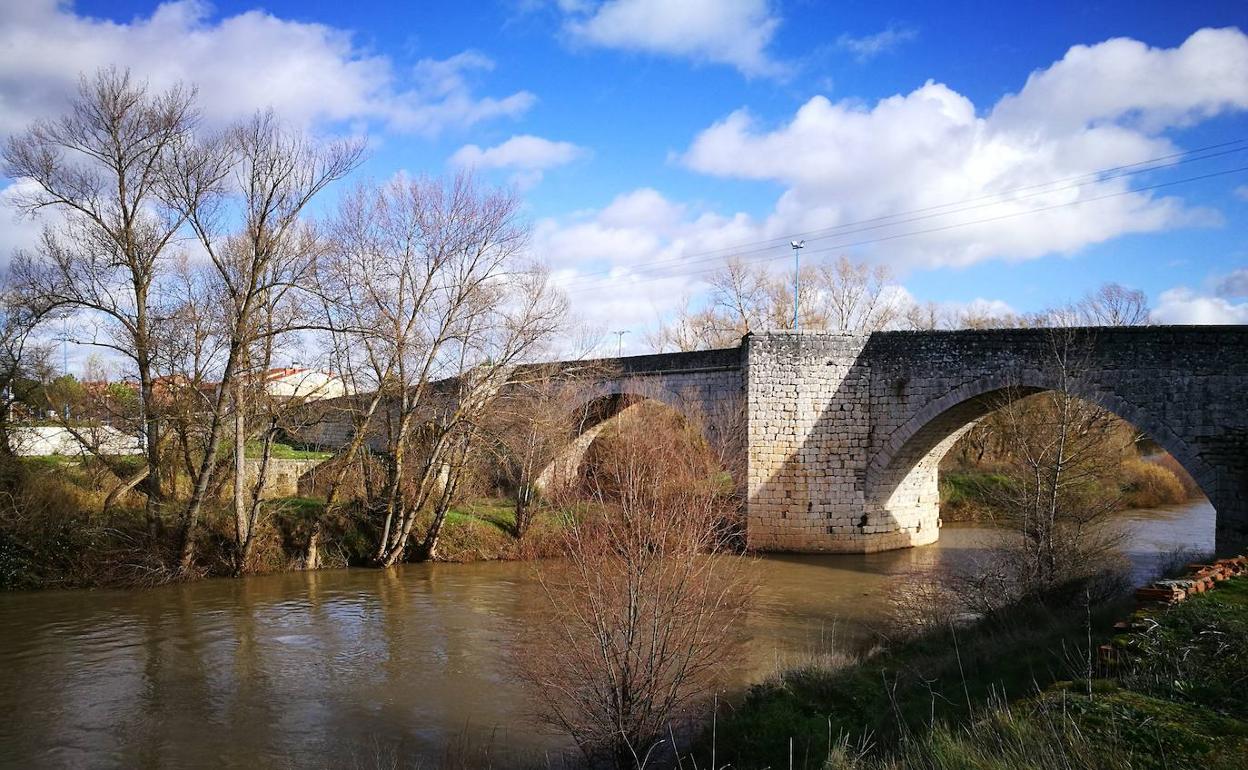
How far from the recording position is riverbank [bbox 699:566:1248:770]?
406cm

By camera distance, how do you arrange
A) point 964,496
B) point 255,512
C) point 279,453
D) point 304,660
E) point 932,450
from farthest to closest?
point 964,496
point 279,453
point 932,450
point 255,512
point 304,660

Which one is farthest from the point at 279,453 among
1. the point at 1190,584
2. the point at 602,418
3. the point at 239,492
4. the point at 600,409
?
the point at 1190,584

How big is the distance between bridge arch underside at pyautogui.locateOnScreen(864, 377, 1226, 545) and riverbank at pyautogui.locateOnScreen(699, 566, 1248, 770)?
20.6ft

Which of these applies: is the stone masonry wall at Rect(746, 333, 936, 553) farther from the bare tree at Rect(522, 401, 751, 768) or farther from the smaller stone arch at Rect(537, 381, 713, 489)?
the bare tree at Rect(522, 401, 751, 768)

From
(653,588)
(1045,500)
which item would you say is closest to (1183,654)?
(653,588)

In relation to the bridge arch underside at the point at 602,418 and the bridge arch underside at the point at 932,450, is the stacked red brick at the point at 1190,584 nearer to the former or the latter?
the bridge arch underside at the point at 932,450

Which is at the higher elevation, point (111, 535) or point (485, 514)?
point (111, 535)

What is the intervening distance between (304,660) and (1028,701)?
28.6ft

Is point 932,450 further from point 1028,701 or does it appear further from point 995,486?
point 1028,701

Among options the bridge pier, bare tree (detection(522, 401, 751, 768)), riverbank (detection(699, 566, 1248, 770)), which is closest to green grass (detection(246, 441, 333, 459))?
the bridge pier

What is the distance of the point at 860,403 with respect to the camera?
60.0 ft

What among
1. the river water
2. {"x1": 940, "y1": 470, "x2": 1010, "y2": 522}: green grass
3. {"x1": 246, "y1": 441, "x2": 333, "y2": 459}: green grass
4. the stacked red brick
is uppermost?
{"x1": 246, "y1": 441, "x2": 333, "y2": 459}: green grass

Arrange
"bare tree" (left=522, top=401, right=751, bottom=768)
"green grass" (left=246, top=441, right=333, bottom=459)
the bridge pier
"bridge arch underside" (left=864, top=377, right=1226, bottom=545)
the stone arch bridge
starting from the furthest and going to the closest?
"green grass" (left=246, top=441, right=333, bottom=459) → the bridge pier → the stone arch bridge → "bridge arch underside" (left=864, top=377, right=1226, bottom=545) → "bare tree" (left=522, top=401, right=751, bottom=768)

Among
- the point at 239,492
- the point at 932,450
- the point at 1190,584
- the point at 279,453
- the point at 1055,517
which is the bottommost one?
the point at 1190,584
